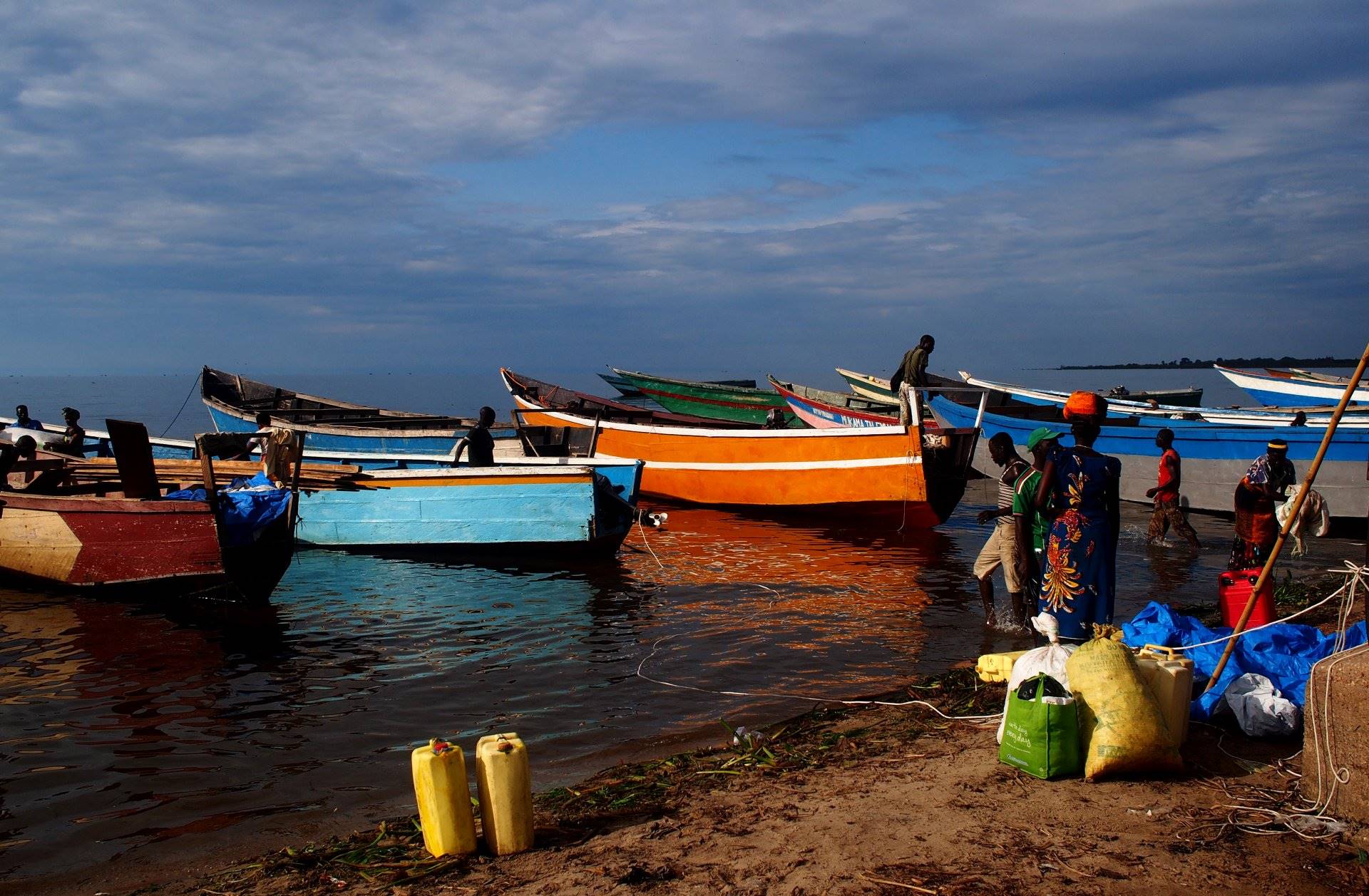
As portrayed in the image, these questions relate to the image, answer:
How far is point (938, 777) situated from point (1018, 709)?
0.50 meters

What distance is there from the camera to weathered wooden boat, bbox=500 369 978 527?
14.7m

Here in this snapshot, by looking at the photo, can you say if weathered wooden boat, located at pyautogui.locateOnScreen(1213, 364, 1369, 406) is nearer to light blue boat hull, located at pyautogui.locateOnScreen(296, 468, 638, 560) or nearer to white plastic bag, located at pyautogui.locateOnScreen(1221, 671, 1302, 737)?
light blue boat hull, located at pyautogui.locateOnScreen(296, 468, 638, 560)

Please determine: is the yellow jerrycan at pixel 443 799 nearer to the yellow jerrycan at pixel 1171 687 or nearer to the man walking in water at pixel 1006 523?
the yellow jerrycan at pixel 1171 687

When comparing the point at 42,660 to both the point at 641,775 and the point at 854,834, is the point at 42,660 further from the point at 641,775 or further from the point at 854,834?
the point at 854,834

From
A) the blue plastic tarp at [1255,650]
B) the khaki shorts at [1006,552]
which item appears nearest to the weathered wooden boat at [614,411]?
the khaki shorts at [1006,552]

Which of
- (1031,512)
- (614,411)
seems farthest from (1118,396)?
(1031,512)

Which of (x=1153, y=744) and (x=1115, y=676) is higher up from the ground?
(x=1115, y=676)

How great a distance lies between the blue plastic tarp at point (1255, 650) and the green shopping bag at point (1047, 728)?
1.30m

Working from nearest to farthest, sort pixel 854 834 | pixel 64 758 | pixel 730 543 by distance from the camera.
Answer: pixel 854 834
pixel 64 758
pixel 730 543

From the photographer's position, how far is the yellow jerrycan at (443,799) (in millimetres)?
4062

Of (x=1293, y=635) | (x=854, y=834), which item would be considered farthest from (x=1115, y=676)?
(x=1293, y=635)

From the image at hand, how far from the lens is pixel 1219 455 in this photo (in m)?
16.1

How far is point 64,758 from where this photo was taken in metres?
6.31

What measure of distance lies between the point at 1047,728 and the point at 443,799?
8.94ft
